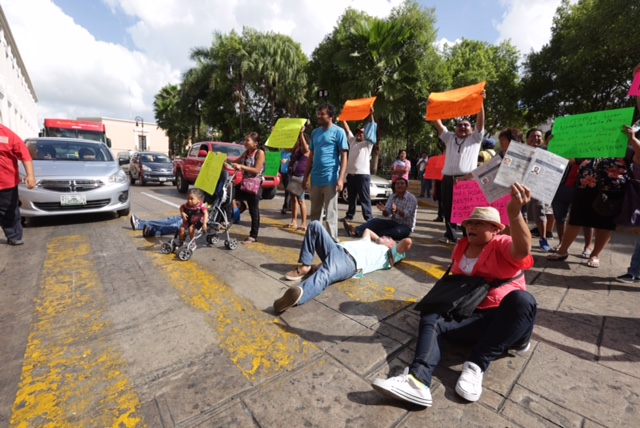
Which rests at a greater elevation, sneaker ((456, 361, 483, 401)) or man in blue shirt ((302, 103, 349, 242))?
man in blue shirt ((302, 103, 349, 242))

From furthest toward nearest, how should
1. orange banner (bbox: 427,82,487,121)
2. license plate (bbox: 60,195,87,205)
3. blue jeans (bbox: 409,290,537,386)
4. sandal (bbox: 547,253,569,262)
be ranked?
license plate (bbox: 60,195,87,205) < sandal (bbox: 547,253,569,262) < orange banner (bbox: 427,82,487,121) < blue jeans (bbox: 409,290,537,386)

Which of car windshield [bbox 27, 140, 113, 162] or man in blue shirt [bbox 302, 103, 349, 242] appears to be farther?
car windshield [bbox 27, 140, 113, 162]

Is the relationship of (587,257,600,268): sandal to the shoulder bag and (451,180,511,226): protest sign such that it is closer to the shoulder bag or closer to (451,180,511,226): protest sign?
(451,180,511,226): protest sign

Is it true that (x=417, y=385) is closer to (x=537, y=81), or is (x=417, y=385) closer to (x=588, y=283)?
(x=588, y=283)

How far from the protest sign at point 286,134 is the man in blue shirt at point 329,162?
0.42 metres

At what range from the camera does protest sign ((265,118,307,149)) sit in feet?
15.4

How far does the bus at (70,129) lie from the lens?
13.6 metres

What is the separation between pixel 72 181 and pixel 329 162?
15.0ft

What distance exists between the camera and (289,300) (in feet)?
8.54

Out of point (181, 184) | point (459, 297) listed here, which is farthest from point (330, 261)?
point (181, 184)

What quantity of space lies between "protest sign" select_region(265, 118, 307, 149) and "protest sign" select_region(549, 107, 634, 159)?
311cm

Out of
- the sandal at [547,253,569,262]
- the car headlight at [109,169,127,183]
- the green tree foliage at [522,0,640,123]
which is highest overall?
the green tree foliage at [522,0,640,123]

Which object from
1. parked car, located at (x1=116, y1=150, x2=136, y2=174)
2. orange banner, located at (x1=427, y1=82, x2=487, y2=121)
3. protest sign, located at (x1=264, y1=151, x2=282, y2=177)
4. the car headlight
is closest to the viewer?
orange banner, located at (x1=427, y1=82, x2=487, y2=121)

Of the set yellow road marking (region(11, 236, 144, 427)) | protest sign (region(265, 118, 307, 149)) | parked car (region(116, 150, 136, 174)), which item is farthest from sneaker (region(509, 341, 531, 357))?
parked car (region(116, 150, 136, 174))
